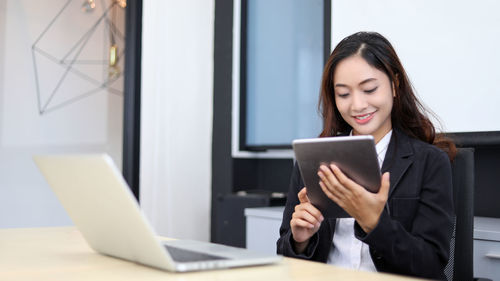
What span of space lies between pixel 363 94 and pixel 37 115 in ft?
9.65

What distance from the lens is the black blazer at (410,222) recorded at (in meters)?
1.37

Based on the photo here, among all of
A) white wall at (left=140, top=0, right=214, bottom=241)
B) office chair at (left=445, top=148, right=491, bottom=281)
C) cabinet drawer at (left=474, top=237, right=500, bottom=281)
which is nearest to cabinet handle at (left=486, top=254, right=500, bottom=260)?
cabinet drawer at (left=474, top=237, right=500, bottom=281)

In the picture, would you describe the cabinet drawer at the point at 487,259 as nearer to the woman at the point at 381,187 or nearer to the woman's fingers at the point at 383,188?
the woman at the point at 381,187

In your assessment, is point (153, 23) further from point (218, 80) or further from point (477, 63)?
point (477, 63)

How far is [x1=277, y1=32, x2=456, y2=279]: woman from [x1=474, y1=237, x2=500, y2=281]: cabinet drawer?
0.54 meters

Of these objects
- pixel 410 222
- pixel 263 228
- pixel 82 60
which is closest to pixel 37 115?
pixel 82 60

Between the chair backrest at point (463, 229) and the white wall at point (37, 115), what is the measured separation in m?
3.04

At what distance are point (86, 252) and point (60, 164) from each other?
25 centimetres

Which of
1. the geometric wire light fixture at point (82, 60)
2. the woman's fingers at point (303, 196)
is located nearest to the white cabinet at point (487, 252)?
the woman's fingers at point (303, 196)

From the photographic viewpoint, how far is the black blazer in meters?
1.37

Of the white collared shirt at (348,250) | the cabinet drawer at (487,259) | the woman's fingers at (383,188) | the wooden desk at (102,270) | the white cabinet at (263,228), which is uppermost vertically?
the woman's fingers at (383,188)

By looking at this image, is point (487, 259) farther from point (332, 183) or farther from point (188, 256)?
point (188, 256)

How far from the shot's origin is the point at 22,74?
12.8 ft

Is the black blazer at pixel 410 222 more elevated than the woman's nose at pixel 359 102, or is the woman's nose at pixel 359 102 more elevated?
the woman's nose at pixel 359 102
